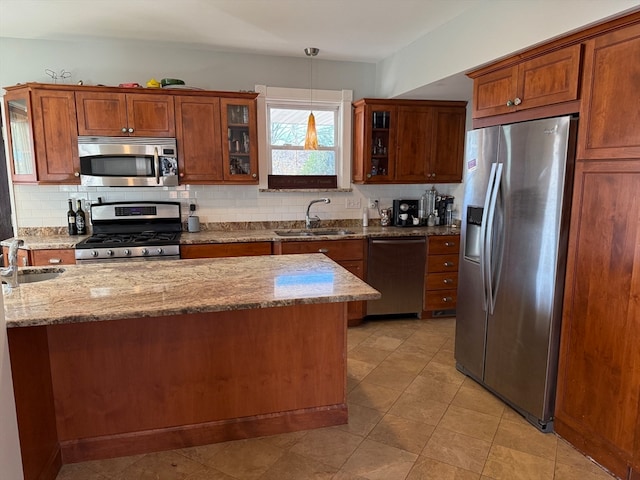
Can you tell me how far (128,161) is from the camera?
3770 millimetres

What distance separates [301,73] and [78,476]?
3.86 m

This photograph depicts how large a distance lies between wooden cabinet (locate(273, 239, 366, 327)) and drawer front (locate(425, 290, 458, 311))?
735 mm

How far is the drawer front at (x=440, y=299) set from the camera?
4293 millimetres

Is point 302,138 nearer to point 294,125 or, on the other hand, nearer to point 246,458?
point 294,125

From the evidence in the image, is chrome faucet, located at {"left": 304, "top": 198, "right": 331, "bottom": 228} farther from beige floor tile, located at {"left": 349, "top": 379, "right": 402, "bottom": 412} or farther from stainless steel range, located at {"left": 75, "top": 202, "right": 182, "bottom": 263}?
beige floor tile, located at {"left": 349, "top": 379, "right": 402, "bottom": 412}

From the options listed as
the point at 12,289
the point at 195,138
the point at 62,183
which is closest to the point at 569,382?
the point at 12,289

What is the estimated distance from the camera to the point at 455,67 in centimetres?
323

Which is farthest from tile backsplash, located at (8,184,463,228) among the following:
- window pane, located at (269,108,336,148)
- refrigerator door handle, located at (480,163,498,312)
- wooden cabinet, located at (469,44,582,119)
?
refrigerator door handle, located at (480,163,498,312)

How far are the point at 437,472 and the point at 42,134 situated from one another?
13.0ft

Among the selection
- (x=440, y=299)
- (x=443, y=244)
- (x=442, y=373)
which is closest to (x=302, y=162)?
(x=443, y=244)

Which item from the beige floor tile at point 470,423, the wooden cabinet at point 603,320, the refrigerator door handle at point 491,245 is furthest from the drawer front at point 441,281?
the wooden cabinet at point 603,320

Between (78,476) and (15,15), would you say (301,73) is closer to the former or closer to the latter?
(15,15)

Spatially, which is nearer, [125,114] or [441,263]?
[125,114]

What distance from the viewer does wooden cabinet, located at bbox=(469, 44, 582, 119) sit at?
7.22 ft
